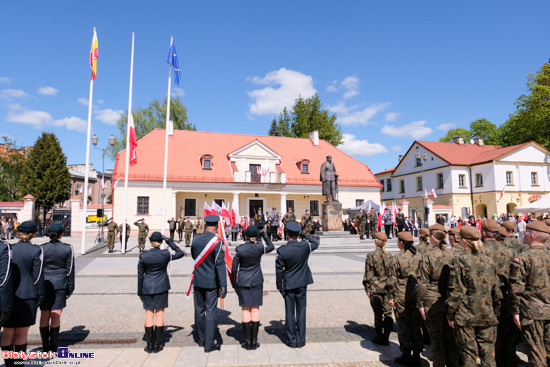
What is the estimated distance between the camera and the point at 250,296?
16.8ft

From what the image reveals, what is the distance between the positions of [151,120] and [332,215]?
108 ft

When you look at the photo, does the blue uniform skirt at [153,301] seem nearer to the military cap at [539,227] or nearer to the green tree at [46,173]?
the military cap at [539,227]

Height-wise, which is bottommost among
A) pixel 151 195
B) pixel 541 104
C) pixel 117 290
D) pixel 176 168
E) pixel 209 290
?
pixel 117 290

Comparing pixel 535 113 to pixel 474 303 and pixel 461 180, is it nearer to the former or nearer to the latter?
pixel 461 180

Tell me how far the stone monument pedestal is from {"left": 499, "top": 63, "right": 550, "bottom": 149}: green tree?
33.4m

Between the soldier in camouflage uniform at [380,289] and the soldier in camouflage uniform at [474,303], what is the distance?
1.40 meters

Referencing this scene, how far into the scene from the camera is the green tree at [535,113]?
38.9 m

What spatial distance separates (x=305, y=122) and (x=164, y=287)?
44.2 metres

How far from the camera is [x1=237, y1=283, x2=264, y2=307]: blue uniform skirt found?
5.10m

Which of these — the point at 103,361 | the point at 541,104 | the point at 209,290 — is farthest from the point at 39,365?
the point at 541,104

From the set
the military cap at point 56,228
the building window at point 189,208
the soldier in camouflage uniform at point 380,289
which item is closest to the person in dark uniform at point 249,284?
the soldier in camouflage uniform at point 380,289

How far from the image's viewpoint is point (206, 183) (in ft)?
104

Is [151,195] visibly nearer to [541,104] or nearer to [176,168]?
[176,168]

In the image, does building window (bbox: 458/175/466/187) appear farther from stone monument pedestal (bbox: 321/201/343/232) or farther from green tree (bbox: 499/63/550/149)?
stone monument pedestal (bbox: 321/201/343/232)
